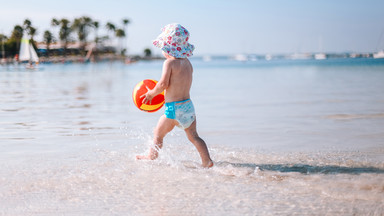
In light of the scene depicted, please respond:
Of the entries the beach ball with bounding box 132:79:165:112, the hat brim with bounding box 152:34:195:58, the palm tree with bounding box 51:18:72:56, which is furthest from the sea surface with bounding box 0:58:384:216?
the palm tree with bounding box 51:18:72:56

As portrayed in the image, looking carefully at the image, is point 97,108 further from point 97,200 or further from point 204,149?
point 97,200

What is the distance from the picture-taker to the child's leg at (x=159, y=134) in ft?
14.6

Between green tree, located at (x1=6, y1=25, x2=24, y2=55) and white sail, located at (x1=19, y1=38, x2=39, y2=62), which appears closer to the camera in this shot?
white sail, located at (x1=19, y1=38, x2=39, y2=62)

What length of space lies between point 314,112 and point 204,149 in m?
5.07

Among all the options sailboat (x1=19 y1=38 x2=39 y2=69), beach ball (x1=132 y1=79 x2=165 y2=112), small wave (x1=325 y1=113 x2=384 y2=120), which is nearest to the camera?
beach ball (x1=132 y1=79 x2=165 y2=112)

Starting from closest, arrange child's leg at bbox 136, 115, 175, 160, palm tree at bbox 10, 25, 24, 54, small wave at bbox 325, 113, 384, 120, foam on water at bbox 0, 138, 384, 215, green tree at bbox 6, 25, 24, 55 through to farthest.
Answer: foam on water at bbox 0, 138, 384, 215 → child's leg at bbox 136, 115, 175, 160 → small wave at bbox 325, 113, 384, 120 → green tree at bbox 6, 25, 24, 55 → palm tree at bbox 10, 25, 24, 54

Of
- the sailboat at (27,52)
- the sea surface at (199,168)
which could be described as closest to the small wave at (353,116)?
the sea surface at (199,168)

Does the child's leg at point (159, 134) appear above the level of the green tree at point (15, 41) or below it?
below

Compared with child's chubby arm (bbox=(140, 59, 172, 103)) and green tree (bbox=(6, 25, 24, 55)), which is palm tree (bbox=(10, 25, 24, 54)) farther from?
child's chubby arm (bbox=(140, 59, 172, 103))

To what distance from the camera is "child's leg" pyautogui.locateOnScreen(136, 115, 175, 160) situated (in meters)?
4.46

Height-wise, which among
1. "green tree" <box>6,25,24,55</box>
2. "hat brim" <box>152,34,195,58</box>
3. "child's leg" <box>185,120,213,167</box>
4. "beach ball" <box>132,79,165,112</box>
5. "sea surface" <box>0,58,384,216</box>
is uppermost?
"green tree" <box>6,25,24,55</box>

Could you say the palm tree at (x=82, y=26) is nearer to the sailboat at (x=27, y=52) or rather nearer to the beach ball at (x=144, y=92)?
the sailboat at (x=27, y=52)

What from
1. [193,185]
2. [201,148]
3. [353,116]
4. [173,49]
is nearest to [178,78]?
[173,49]

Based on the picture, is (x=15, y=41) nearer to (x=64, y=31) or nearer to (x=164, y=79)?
(x=64, y=31)
